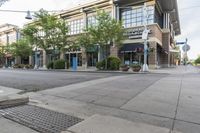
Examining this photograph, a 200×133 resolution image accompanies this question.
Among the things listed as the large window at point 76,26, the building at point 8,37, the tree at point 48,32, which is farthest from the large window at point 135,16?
the building at point 8,37

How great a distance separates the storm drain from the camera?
4035 millimetres

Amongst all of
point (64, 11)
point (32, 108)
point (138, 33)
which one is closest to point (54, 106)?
point (32, 108)

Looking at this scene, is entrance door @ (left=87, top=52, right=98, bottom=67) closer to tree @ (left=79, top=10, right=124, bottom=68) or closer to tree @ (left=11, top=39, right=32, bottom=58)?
tree @ (left=79, top=10, right=124, bottom=68)

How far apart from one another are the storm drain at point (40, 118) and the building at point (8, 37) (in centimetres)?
5235

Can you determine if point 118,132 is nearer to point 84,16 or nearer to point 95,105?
point 95,105

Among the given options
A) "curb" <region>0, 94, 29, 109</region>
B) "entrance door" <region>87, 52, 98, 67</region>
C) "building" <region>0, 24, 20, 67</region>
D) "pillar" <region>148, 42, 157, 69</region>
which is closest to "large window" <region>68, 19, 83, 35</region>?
"entrance door" <region>87, 52, 98, 67</region>

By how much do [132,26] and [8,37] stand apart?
4367 centimetres

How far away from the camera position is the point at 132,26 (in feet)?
101

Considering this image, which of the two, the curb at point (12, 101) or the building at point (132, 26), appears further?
the building at point (132, 26)

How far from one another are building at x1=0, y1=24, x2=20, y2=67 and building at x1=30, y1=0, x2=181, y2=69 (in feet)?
74.3

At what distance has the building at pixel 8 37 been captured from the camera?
53.9 metres

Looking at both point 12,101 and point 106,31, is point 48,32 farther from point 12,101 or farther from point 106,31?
point 12,101

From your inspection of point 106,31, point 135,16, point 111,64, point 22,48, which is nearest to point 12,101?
point 106,31

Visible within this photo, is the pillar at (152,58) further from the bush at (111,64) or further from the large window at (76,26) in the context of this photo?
the large window at (76,26)
